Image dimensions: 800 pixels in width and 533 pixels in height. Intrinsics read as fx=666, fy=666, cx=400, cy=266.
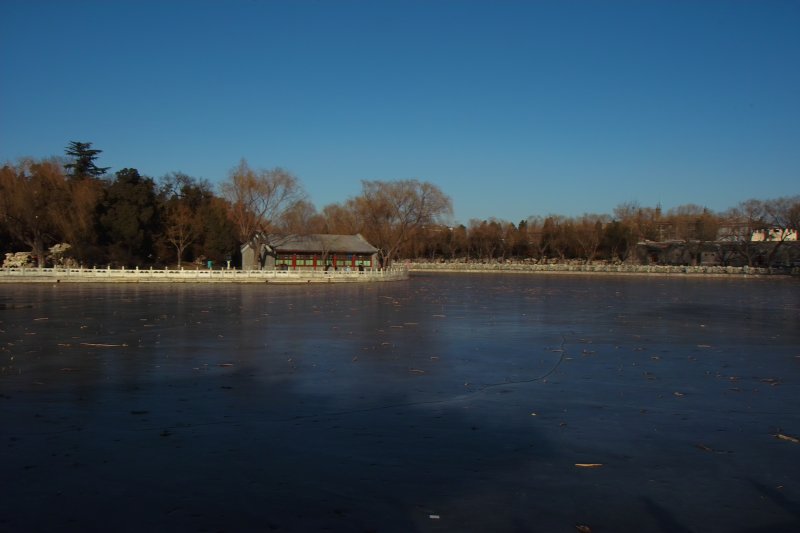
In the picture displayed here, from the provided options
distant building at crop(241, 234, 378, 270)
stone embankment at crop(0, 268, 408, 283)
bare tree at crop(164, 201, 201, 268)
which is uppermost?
bare tree at crop(164, 201, 201, 268)

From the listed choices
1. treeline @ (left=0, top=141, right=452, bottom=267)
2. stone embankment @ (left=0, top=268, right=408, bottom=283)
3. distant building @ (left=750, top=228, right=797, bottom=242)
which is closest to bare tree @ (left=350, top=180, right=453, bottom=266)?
treeline @ (left=0, top=141, right=452, bottom=267)

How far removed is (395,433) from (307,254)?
62195mm

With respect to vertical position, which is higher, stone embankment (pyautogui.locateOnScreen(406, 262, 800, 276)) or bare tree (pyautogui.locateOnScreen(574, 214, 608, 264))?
bare tree (pyautogui.locateOnScreen(574, 214, 608, 264))

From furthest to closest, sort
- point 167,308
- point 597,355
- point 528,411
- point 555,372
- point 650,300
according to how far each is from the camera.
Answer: point 650,300 < point 167,308 < point 597,355 < point 555,372 < point 528,411

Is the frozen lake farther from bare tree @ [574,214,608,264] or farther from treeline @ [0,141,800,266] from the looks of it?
bare tree @ [574,214,608,264]

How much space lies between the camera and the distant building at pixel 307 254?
222ft

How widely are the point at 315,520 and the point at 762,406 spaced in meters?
7.64

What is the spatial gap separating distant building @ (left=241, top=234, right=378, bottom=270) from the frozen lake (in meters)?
49.6

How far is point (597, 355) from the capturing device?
Result: 15.2m

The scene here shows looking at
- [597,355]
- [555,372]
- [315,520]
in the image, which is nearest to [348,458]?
[315,520]

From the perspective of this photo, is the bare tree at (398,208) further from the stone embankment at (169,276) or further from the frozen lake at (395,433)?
the frozen lake at (395,433)

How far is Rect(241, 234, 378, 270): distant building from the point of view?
67.6 m

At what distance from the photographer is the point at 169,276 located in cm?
5297

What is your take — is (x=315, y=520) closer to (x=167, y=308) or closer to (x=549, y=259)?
(x=167, y=308)
